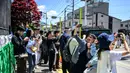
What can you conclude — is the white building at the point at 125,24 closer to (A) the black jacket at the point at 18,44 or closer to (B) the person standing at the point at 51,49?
(B) the person standing at the point at 51,49

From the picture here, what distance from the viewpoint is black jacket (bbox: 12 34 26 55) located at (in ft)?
29.4

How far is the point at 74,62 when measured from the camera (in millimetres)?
6961

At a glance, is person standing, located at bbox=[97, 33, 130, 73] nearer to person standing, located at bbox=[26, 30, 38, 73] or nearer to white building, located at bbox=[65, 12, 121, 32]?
person standing, located at bbox=[26, 30, 38, 73]

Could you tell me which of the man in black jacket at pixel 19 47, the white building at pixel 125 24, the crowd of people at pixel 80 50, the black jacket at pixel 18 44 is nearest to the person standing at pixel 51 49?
the crowd of people at pixel 80 50

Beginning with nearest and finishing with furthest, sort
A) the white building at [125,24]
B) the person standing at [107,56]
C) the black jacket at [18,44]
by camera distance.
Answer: the person standing at [107,56] < the black jacket at [18,44] < the white building at [125,24]

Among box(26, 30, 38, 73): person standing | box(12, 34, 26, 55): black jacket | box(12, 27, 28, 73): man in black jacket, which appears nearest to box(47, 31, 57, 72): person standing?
box(26, 30, 38, 73): person standing

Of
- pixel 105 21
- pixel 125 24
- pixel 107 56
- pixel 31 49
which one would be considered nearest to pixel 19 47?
pixel 31 49

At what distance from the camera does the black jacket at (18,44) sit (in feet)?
29.4

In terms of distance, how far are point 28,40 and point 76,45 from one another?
9.31 ft

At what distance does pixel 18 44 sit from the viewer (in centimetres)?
902

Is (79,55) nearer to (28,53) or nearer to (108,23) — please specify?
(28,53)

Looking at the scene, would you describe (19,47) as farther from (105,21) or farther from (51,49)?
(105,21)

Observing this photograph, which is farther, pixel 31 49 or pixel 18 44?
pixel 31 49

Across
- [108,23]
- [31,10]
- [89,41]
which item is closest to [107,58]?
[89,41]
